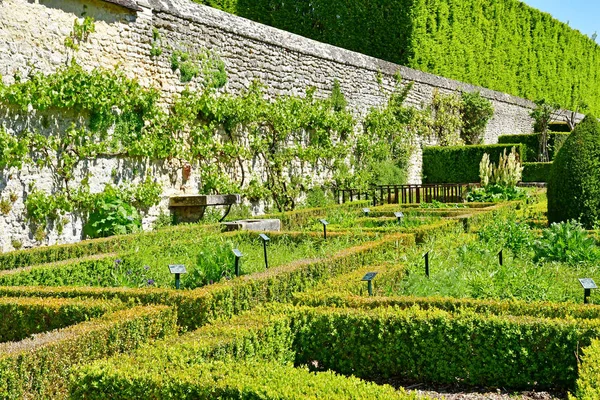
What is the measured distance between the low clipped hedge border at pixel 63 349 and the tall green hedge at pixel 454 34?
15.9 meters

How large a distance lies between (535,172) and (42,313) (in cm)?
1797

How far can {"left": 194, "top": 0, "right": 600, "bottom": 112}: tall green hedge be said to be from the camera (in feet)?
72.3

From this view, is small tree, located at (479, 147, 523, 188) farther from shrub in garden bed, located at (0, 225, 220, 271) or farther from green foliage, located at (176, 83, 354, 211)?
shrub in garden bed, located at (0, 225, 220, 271)

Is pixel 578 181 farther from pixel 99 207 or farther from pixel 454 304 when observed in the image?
pixel 99 207

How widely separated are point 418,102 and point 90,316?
16085mm

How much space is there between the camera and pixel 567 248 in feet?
24.7

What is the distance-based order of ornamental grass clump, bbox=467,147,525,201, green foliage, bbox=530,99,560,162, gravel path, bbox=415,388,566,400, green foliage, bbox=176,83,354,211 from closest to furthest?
gravel path, bbox=415,388,566,400
green foliage, bbox=176,83,354,211
ornamental grass clump, bbox=467,147,525,201
green foliage, bbox=530,99,560,162

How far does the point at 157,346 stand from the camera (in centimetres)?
414

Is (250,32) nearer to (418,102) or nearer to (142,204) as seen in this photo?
(142,204)

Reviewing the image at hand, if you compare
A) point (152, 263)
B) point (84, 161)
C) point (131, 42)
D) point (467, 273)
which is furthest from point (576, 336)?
point (131, 42)

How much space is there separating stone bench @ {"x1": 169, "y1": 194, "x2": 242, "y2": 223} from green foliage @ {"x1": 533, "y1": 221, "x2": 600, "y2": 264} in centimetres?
527

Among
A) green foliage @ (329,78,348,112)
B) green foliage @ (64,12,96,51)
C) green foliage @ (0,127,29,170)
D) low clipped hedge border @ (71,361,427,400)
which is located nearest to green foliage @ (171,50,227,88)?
green foliage @ (64,12,96,51)

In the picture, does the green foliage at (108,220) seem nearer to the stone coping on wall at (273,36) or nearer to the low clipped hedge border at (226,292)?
the stone coping on wall at (273,36)

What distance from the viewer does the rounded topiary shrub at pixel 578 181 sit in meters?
9.87
